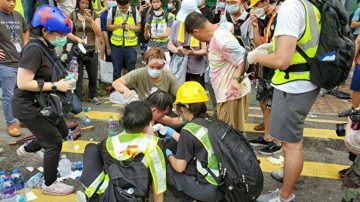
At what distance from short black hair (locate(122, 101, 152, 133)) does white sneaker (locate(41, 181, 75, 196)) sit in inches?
50.7

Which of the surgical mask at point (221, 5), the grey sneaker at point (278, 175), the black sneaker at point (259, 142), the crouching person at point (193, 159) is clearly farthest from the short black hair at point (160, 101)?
the surgical mask at point (221, 5)

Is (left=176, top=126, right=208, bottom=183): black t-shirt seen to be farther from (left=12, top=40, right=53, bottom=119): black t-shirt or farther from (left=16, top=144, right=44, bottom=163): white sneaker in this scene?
(left=16, top=144, right=44, bottom=163): white sneaker

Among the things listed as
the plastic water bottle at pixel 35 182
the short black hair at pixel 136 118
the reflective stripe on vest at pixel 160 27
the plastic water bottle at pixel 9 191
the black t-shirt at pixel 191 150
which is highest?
the reflective stripe on vest at pixel 160 27

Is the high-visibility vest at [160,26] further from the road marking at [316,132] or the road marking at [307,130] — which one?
the road marking at [316,132]

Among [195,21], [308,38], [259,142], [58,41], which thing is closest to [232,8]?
[195,21]

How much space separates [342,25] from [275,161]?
196cm

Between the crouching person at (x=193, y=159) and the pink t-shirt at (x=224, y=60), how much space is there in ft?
1.90

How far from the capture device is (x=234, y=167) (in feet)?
9.61

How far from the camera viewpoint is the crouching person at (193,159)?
2.98 m

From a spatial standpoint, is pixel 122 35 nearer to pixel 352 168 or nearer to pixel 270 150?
pixel 270 150

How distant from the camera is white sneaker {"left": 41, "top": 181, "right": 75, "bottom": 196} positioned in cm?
357

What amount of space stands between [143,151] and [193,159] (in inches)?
20.6

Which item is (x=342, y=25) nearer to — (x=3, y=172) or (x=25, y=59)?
(x=25, y=59)

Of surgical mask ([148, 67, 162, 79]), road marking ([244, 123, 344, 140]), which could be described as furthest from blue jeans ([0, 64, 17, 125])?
road marking ([244, 123, 344, 140])
